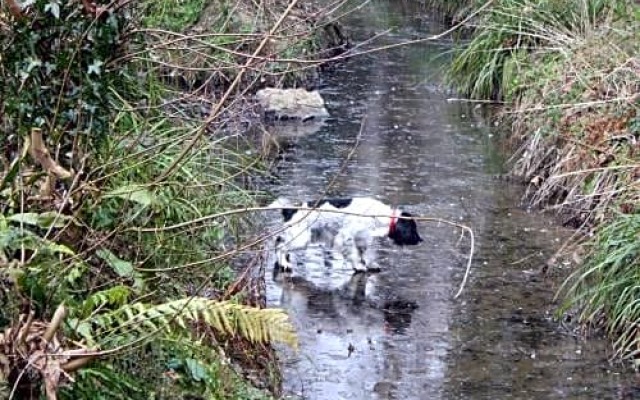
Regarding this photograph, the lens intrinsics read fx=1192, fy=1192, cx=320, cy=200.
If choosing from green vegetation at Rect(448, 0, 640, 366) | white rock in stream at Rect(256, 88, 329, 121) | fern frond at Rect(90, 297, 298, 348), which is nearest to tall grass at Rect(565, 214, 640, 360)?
green vegetation at Rect(448, 0, 640, 366)

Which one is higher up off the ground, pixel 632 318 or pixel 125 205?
pixel 125 205

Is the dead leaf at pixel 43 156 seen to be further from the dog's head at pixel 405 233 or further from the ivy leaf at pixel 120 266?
the dog's head at pixel 405 233

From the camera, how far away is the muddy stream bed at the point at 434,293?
6.67m

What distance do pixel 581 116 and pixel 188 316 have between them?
639cm

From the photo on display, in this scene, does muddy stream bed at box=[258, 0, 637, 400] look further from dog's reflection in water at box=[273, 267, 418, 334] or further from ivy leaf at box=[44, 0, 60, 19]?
ivy leaf at box=[44, 0, 60, 19]

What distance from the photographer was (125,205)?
5141 mm

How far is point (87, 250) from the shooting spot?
4398 mm

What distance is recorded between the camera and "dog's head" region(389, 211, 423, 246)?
28.2 ft

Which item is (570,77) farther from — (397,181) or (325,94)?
(325,94)

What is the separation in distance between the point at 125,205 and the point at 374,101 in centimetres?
848

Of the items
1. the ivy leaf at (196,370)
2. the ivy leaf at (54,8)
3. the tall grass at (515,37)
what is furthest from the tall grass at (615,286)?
the ivy leaf at (54,8)

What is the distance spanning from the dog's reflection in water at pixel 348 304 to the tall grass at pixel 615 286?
110 cm

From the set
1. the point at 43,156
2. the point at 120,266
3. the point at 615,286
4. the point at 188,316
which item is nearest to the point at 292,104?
the point at 615,286

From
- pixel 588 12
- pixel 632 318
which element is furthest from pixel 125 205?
pixel 588 12
